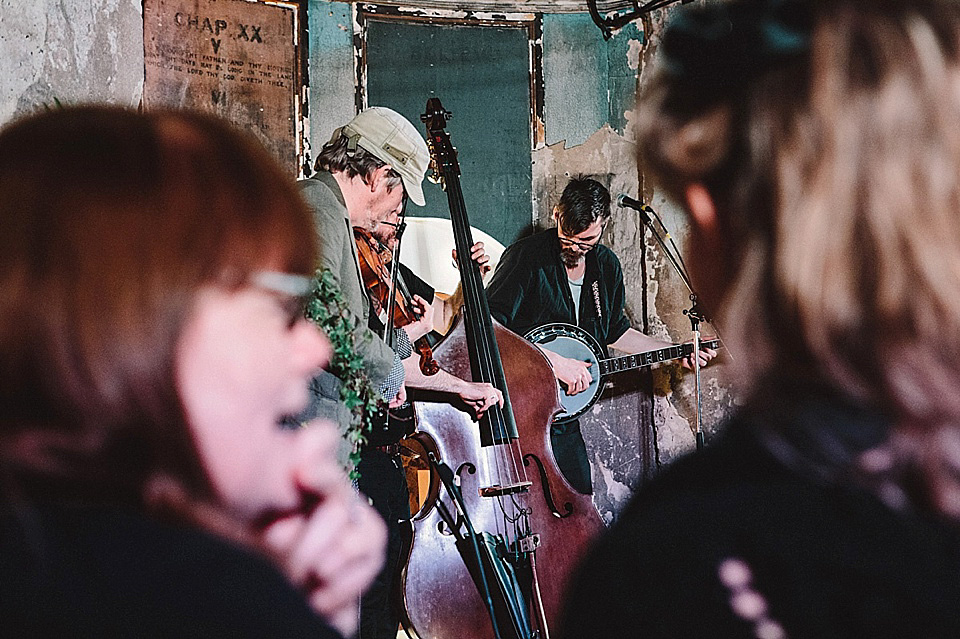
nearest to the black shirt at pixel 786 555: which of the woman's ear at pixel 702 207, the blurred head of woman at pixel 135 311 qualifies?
the woman's ear at pixel 702 207

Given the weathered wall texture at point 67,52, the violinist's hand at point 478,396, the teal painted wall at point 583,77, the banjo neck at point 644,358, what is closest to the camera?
the weathered wall texture at point 67,52

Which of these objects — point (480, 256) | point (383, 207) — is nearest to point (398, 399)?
point (383, 207)

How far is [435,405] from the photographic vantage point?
276 centimetres

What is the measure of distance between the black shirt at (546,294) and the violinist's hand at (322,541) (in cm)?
346

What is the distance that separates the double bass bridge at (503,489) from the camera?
2.70 meters

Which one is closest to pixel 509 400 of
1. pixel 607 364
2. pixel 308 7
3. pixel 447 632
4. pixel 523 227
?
pixel 447 632

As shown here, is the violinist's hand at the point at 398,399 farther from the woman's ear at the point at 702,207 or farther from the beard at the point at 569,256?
the beard at the point at 569,256

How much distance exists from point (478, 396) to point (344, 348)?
0.86m

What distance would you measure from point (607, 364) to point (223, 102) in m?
2.11

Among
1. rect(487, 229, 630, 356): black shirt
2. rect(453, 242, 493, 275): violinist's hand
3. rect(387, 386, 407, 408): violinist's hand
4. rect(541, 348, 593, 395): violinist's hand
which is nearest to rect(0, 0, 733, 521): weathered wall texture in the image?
rect(487, 229, 630, 356): black shirt

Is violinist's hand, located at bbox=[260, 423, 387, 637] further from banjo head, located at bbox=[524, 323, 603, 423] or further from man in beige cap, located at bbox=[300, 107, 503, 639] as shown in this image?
banjo head, located at bbox=[524, 323, 603, 423]

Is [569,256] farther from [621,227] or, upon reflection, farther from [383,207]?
[383,207]


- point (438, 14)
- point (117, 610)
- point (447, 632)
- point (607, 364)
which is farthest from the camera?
point (438, 14)

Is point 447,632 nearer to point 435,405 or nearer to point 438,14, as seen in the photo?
point 435,405
